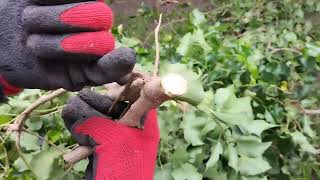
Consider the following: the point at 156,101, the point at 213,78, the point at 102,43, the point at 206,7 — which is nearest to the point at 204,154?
the point at 213,78

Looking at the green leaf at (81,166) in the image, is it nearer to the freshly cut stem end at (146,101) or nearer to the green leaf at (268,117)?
the freshly cut stem end at (146,101)

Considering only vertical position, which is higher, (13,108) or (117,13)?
(13,108)

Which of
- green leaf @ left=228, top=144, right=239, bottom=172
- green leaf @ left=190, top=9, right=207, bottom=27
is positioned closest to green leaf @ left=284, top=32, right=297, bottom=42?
green leaf @ left=190, top=9, right=207, bottom=27

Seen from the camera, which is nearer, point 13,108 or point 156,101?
point 156,101

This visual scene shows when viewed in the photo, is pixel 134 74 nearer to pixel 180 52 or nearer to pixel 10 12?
pixel 10 12

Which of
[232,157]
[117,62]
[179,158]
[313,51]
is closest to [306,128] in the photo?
[313,51]

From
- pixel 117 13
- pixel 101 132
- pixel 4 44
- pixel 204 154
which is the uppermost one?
pixel 4 44

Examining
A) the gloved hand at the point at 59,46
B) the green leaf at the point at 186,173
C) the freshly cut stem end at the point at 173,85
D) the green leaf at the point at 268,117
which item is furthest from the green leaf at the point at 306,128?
the gloved hand at the point at 59,46
